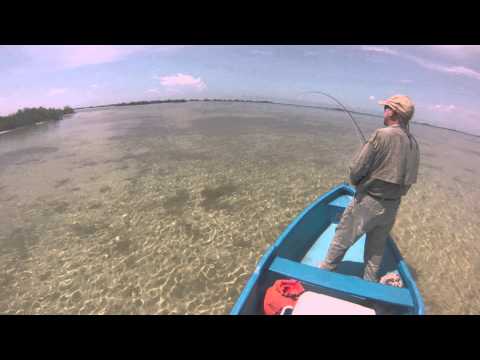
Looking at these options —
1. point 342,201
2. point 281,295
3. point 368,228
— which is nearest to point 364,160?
point 368,228

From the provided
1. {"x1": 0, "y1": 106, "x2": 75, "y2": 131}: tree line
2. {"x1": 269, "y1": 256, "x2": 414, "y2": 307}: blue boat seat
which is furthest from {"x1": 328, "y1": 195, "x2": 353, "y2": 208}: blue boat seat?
{"x1": 0, "y1": 106, "x2": 75, "y2": 131}: tree line

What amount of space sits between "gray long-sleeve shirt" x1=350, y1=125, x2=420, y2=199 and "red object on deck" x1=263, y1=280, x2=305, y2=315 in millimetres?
2015

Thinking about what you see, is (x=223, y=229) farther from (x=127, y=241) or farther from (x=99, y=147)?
(x=99, y=147)

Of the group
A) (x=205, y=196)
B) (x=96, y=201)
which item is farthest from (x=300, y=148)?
(x=96, y=201)

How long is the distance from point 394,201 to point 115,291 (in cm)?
688

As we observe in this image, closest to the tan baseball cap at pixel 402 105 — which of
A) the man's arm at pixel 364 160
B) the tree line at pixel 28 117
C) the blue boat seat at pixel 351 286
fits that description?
the man's arm at pixel 364 160

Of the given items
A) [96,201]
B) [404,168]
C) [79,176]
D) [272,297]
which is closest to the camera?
[404,168]

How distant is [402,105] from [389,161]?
0.83 meters

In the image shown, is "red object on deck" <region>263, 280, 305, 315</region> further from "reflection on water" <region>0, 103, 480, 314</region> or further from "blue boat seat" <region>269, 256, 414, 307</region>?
"reflection on water" <region>0, 103, 480, 314</region>

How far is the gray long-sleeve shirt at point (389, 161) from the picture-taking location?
329 cm

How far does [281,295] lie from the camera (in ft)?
11.5

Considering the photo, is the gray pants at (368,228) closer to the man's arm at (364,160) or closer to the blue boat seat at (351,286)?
the man's arm at (364,160)

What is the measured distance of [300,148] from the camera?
Result: 76.0 feet

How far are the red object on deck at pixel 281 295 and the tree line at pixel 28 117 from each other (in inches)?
2365
